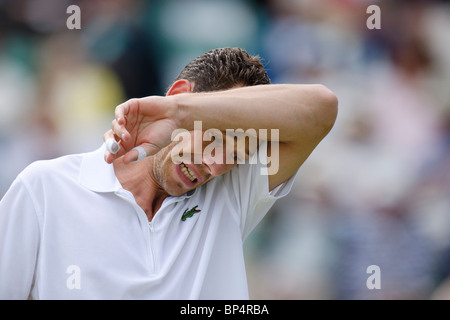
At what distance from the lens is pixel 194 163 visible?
1483mm

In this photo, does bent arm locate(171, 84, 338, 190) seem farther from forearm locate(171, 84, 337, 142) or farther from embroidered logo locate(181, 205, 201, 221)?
embroidered logo locate(181, 205, 201, 221)

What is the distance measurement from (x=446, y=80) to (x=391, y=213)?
0.98m

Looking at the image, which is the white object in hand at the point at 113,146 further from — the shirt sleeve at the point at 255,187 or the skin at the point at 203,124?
the shirt sleeve at the point at 255,187

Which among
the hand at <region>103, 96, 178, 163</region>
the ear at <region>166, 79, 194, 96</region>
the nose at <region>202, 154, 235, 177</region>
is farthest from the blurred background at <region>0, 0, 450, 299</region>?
the hand at <region>103, 96, 178, 163</region>

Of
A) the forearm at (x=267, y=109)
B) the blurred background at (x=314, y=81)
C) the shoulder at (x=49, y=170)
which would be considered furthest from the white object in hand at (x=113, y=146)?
the blurred background at (x=314, y=81)

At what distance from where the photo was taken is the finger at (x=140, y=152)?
1.22m

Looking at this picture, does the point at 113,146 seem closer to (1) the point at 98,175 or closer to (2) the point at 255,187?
(1) the point at 98,175

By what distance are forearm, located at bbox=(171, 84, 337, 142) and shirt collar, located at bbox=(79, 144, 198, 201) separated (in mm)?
287

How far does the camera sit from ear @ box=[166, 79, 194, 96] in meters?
1.69

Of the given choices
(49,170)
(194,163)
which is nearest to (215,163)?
(194,163)

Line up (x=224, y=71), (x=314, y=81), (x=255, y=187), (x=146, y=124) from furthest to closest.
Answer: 1. (x=314, y=81)
2. (x=224, y=71)
3. (x=255, y=187)
4. (x=146, y=124)

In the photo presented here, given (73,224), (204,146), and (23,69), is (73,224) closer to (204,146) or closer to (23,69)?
(204,146)

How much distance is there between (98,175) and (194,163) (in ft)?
0.89

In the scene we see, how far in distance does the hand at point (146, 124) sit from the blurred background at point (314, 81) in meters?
1.72
